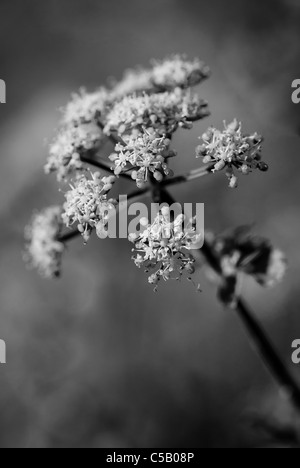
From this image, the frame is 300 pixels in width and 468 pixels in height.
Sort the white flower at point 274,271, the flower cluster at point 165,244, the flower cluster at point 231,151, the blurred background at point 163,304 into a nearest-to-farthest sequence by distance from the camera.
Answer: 1. the flower cluster at point 165,244
2. the flower cluster at point 231,151
3. the white flower at point 274,271
4. the blurred background at point 163,304

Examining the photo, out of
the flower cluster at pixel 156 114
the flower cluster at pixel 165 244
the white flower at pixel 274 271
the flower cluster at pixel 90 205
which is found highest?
the flower cluster at pixel 156 114

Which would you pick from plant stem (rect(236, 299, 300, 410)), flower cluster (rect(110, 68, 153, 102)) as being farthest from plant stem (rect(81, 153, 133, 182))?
plant stem (rect(236, 299, 300, 410))

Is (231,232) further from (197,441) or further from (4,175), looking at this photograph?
(4,175)

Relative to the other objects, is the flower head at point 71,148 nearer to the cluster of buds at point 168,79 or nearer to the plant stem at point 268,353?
the cluster of buds at point 168,79

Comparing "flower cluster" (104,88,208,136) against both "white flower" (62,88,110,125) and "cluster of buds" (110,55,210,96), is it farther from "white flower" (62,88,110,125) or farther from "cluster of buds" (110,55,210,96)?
"cluster of buds" (110,55,210,96)

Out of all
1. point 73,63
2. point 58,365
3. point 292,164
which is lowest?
point 58,365

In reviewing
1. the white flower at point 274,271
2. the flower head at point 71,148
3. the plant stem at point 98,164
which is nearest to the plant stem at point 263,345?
the white flower at point 274,271

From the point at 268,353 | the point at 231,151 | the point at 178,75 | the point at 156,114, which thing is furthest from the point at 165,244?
the point at 178,75

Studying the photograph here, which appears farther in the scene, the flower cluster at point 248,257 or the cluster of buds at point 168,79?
the cluster of buds at point 168,79
